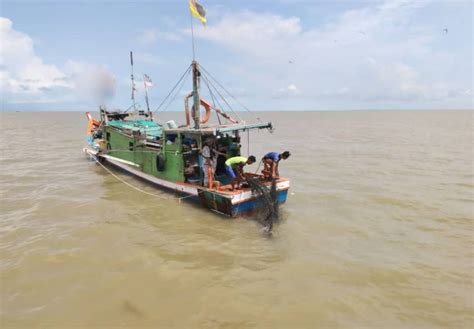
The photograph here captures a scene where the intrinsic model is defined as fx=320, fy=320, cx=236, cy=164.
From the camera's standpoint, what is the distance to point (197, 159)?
12.6 m

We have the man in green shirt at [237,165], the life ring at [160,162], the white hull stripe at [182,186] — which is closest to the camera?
the white hull stripe at [182,186]

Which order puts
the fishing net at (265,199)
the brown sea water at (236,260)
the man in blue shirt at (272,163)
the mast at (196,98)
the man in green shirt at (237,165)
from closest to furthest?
the brown sea water at (236,260), the fishing net at (265,199), the man in green shirt at (237,165), the man in blue shirt at (272,163), the mast at (196,98)

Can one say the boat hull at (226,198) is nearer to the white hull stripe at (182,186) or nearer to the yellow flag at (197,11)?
the white hull stripe at (182,186)

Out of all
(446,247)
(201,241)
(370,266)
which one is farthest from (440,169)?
(201,241)

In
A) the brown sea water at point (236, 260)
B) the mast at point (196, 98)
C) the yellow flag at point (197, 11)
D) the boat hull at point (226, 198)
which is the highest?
the yellow flag at point (197, 11)

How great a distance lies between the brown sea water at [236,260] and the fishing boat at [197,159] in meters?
0.70

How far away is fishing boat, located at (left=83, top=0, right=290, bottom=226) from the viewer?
10.4 metres

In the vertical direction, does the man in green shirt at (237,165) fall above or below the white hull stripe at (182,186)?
above

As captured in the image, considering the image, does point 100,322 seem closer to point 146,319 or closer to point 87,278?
point 146,319

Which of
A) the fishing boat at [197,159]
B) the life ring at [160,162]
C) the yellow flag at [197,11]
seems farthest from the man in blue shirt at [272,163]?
the yellow flag at [197,11]

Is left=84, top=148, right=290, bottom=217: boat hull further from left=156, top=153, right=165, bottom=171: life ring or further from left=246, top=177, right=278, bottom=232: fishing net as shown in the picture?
left=156, top=153, right=165, bottom=171: life ring

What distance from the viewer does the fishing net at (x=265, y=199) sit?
10070mm

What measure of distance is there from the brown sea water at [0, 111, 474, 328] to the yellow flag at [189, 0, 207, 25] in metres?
6.72

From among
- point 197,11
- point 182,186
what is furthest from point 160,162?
point 197,11
